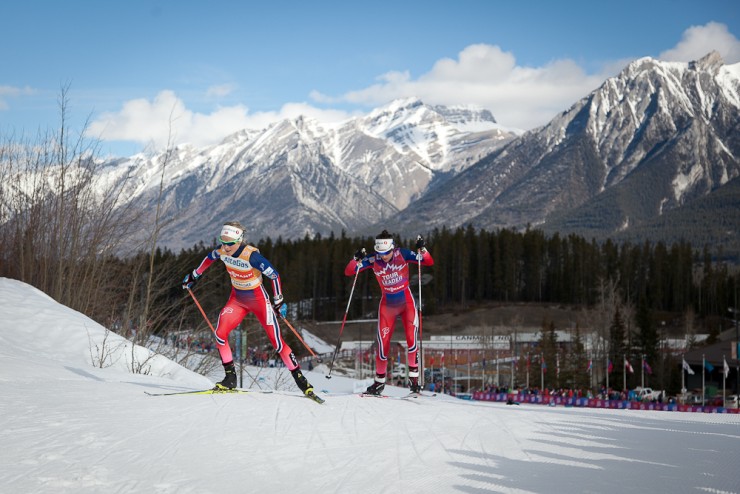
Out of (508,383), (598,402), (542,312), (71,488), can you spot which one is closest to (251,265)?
(71,488)

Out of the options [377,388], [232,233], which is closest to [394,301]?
[377,388]

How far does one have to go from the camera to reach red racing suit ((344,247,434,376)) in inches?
553

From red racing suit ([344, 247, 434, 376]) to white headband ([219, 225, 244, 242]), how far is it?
2.59 m

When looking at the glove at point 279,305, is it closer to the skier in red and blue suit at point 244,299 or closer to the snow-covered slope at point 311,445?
the skier in red and blue suit at point 244,299

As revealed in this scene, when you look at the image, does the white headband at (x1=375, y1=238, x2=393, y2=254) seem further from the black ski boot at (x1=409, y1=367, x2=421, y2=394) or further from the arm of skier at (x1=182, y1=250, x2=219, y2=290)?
the arm of skier at (x1=182, y1=250, x2=219, y2=290)

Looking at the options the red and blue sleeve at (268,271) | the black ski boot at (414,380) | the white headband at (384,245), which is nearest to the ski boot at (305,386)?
the red and blue sleeve at (268,271)

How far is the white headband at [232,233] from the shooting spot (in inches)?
476

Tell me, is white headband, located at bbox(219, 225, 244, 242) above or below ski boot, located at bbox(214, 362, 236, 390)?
above

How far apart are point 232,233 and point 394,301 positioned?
3.51 metres

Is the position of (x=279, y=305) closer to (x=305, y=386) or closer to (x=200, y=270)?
(x=305, y=386)

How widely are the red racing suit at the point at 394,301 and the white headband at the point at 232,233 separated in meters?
2.59

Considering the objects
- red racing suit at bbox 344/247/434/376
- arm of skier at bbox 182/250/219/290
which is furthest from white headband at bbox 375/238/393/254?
arm of skier at bbox 182/250/219/290

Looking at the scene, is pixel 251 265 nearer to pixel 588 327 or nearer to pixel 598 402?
pixel 598 402

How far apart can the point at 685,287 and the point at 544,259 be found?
23113mm
